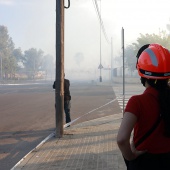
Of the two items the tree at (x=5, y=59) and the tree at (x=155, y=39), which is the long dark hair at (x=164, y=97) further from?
the tree at (x=5, y=59)

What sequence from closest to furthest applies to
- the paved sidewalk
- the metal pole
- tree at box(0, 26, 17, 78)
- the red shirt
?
the red shirt → the paved sidewalk → the metal pole → tree at box(0, 26, 17, 78)

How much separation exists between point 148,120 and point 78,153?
14.6ft

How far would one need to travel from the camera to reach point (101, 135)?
27.0 ft

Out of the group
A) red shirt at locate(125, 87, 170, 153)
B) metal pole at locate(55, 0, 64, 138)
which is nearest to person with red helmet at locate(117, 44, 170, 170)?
red shirt at locate(125, 87, 170, 153)

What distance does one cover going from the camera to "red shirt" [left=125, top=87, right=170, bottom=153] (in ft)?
6.88

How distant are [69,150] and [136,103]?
4771 mm

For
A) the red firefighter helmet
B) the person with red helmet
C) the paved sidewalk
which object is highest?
the red firefighter helmet

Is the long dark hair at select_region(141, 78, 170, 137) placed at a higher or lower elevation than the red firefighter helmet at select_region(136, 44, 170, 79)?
lower

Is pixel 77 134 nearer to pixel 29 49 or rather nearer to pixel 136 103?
pixel 136 103

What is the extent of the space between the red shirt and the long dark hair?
3 cm

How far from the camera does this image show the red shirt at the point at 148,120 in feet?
6.88

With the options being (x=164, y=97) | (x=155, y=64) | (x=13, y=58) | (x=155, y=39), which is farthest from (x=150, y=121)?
(x=13, y=58)

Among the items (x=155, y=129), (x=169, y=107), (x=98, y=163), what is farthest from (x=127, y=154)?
(x=98, y=163)

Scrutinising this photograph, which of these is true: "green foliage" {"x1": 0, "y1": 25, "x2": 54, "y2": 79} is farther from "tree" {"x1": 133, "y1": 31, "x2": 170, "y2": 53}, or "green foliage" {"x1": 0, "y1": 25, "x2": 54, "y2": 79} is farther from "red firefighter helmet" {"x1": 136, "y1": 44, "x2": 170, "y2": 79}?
"red firefighter helmet" {"x1": 136, "y1": 44, "x2": 170, "y2": 79}
